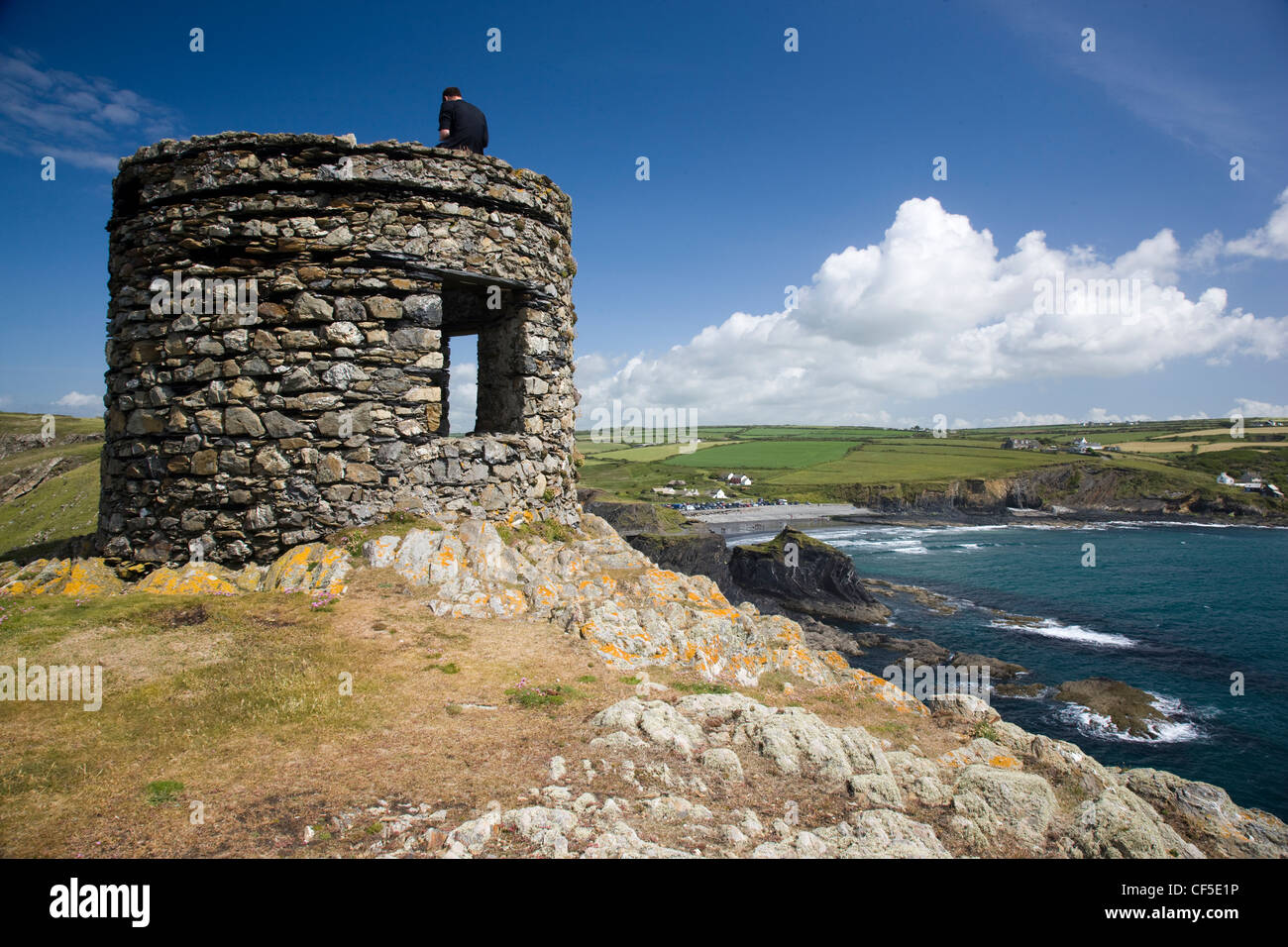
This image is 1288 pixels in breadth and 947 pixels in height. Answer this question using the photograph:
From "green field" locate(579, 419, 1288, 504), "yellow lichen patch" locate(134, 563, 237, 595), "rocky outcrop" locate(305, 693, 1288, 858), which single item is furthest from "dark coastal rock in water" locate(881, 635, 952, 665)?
"green field" locate(579, 419, 1288, 504)

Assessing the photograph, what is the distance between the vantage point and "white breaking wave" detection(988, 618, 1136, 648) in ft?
125

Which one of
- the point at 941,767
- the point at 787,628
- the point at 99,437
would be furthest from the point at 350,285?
the point at 99,437

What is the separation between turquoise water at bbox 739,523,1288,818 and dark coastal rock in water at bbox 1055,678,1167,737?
674 millimetres

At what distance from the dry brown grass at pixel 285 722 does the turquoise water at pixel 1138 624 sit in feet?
87.5

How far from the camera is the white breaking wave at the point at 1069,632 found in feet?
125

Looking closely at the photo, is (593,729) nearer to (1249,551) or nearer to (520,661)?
(520,661)

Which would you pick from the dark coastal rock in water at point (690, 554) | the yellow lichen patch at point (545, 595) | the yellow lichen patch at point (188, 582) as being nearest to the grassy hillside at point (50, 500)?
the yellow lichen patch at point (188, 582)

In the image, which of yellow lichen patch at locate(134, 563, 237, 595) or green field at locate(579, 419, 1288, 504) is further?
green field at locate(579, 419, 1288, 504)

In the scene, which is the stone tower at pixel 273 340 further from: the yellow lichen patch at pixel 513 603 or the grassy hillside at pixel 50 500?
the grassy hillside at pixel 50 500

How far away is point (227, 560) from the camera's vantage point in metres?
9.05

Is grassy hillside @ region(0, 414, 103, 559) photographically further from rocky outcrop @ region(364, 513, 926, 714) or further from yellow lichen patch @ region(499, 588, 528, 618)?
yellow lichen patch @ region(499, 588, 528, 618)

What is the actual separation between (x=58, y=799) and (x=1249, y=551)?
8860 centimetres

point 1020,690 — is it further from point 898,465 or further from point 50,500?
point 898,465

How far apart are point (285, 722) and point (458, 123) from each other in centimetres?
933
